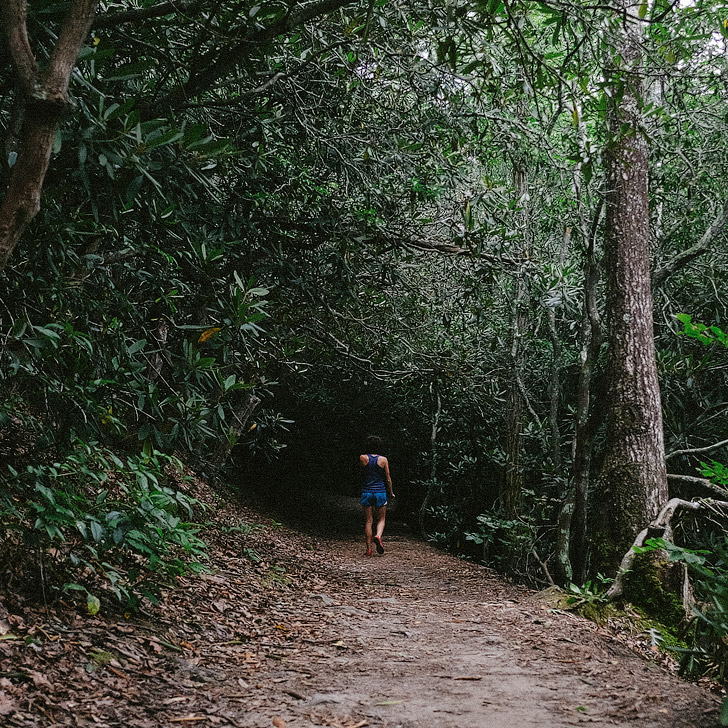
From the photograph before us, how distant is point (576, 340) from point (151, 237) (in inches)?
274

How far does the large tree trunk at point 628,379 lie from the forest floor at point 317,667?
1.15 m

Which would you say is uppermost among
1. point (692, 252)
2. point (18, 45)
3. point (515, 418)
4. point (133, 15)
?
point (692, 252)

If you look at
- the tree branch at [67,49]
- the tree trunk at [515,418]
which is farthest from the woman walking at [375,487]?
the tree branch at [67,49]

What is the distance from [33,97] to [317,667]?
3500 mm

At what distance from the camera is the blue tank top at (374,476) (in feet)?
35.0

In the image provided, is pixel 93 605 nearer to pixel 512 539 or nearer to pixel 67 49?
pixel 67 49

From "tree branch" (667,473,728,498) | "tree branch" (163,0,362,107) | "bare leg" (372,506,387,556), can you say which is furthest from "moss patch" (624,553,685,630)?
"bare leg" (372,506,387,556)

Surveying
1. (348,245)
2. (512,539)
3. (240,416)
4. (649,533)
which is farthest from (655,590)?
(240,416)

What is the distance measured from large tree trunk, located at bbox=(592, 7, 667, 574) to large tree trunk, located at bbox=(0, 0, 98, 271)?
16.8ft

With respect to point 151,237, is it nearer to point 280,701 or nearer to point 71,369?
point 71,369

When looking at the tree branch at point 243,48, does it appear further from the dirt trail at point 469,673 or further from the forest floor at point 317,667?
the dirt trail at point 469,673

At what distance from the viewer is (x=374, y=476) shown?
35.3 feet

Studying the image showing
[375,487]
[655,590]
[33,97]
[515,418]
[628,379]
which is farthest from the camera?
[375,487]

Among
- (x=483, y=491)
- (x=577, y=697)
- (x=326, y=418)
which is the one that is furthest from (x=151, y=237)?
(x=326, y=418)
